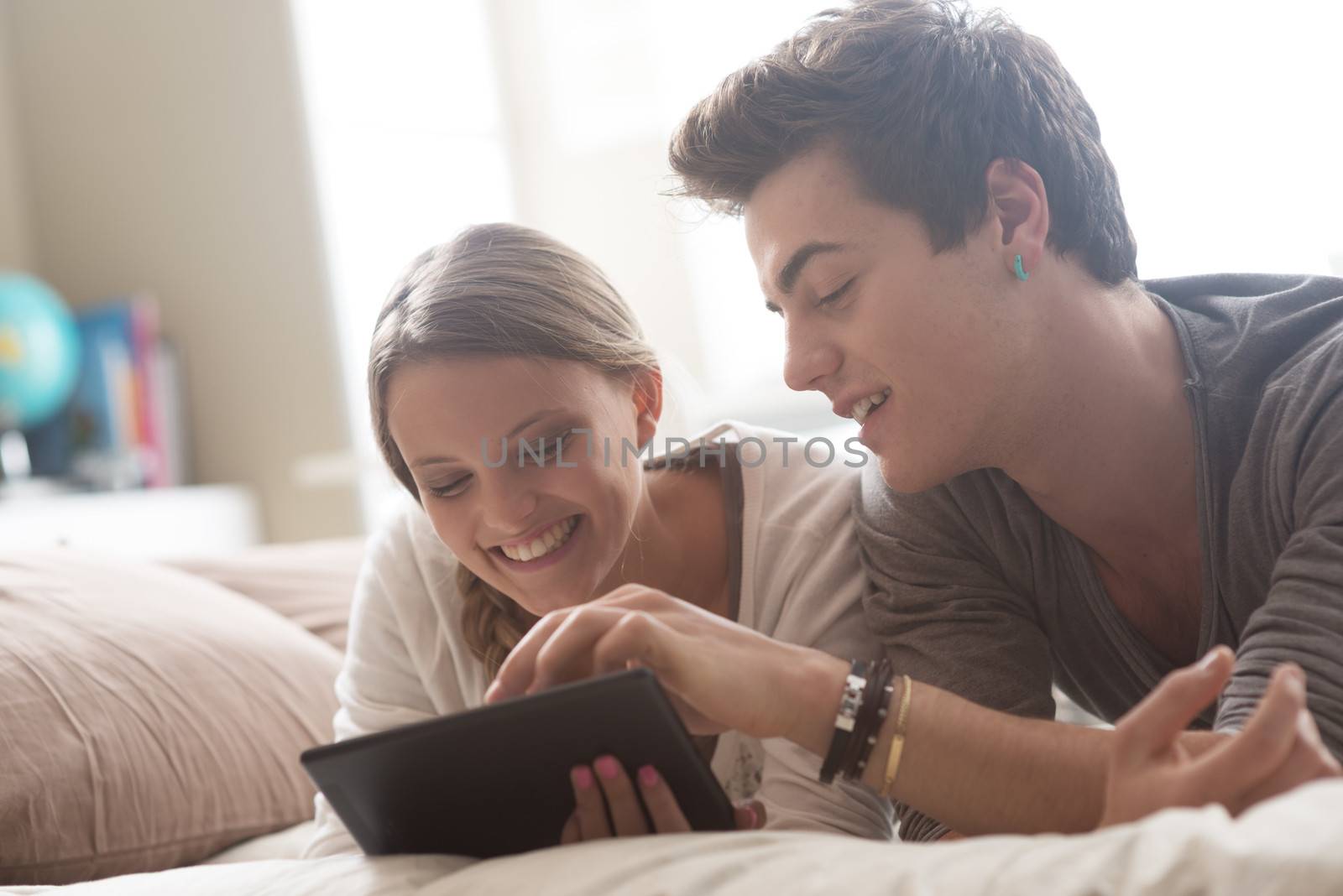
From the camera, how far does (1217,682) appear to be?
0.69 metres

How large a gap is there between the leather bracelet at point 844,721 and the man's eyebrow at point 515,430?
431 millimetres

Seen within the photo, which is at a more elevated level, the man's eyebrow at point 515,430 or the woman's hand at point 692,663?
the man's eyebrow at point 515,430

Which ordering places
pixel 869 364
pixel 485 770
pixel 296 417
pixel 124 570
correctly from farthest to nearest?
pixel 296 417 < pixel 124 570 < pixel 869 364 < pixel 485 770

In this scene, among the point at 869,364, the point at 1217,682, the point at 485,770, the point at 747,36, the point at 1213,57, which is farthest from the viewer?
the point at 747,36

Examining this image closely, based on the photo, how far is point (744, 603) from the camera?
4.19 feet

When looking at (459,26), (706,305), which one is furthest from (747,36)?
(459,26)

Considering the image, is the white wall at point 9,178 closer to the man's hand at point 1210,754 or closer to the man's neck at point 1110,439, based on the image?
the man's neck at point 1110,439

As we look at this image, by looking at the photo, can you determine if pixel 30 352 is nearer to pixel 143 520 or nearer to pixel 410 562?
pixel 143 520

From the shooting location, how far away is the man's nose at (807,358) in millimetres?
1146

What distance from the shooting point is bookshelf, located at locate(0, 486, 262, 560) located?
2.62 m

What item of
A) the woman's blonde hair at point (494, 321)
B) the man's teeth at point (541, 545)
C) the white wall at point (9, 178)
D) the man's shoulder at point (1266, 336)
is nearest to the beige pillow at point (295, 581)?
the woman's blonde hair at point (494, 321)

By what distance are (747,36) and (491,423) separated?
6.35 ft

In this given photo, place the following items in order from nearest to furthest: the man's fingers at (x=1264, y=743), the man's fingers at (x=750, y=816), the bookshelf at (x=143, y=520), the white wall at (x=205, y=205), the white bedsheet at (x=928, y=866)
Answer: the white bedsheet at (x=928, y=866), the man's fingers at (x=1264, y=743), the man's fingers at (x=750, y=816), the bookshelf at (x=143, y=520), the white wall at (x=205, y=205)

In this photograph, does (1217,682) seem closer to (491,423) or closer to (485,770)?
(485,770)
